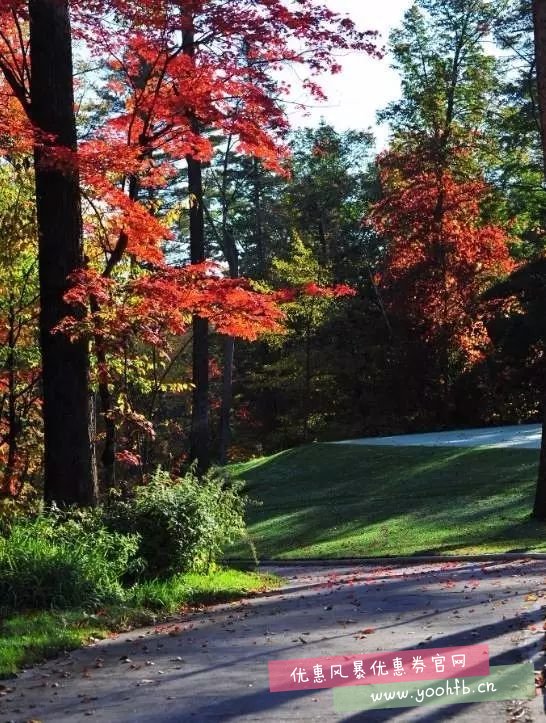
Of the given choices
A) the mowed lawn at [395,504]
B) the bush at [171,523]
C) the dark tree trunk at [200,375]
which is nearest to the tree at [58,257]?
the bush at [171,523]

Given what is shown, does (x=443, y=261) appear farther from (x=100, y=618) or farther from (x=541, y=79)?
(x=100, y=618)

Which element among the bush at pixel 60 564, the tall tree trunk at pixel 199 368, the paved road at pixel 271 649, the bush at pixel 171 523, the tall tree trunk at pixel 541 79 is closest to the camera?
the paved road at pixel 271 649

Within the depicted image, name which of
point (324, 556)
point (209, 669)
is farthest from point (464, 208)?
point (209, 669)

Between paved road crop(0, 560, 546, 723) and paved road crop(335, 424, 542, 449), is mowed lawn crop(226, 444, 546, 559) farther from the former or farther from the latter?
paved road crop(0, 560, 546, 723)

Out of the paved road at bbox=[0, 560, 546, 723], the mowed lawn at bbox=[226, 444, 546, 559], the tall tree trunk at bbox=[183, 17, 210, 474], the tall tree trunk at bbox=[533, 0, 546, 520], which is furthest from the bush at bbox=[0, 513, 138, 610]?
the tall tree trunk at bbox=[183, 17, 210, 474]

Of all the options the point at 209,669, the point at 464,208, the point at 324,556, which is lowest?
the point at 324,556

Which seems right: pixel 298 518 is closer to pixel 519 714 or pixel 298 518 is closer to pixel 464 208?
pixel 519 714

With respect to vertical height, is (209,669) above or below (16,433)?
below

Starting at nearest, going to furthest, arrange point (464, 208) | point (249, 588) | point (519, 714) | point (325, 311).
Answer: point (519, 714) → point (249, 588) → point (464, 208) → point (325, 311)

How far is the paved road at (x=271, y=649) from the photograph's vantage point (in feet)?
13.2

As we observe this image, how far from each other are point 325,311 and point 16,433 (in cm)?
2056

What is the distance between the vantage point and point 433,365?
28.3 metres

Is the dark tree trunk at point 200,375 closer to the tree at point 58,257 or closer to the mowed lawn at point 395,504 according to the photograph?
the mowed lawn at point 395,504

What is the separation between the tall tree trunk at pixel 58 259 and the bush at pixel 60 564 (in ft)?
3.57
